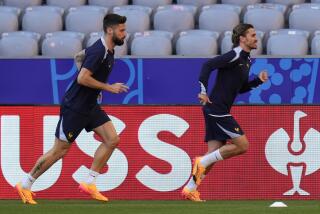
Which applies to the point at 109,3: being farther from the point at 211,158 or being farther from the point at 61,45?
the point at 211,158

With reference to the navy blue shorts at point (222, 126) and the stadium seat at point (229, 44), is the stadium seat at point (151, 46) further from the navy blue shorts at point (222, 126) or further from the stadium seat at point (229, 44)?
the navy blue shorts at point (222, 126)

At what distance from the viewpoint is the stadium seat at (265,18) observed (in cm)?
1363

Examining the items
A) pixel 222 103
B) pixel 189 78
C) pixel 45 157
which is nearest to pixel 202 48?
pixel 189 78

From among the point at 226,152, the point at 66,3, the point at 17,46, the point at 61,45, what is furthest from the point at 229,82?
the point at 66,3

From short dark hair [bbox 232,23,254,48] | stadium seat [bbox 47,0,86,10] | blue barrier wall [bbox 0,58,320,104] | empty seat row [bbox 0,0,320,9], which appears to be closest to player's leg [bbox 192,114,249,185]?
short dark hair [bbox 232,23,254,48]

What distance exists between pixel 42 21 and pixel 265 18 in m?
3.07

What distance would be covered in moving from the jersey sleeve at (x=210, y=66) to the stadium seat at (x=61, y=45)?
329 cm

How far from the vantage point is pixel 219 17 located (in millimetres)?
13797

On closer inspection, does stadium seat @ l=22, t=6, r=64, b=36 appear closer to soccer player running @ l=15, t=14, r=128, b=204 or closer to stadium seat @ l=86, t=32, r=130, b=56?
stadium seat @ l=86, t=32, r=130, b=56

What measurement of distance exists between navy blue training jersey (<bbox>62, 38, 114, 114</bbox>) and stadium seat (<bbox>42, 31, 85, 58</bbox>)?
2.99m

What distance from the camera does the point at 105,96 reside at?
12242 mm

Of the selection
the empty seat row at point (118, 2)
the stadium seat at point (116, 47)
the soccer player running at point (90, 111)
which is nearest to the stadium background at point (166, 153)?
the soccer player running at point (90, 111)

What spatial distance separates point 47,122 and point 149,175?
130 centimetres

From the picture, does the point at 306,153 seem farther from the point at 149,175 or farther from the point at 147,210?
the point at 147,210
